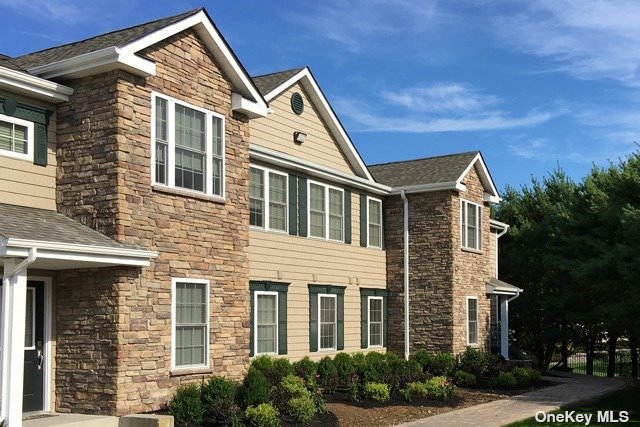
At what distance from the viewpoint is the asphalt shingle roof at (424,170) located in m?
24.0

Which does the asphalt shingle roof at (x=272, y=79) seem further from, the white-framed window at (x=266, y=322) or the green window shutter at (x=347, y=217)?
the white-framed window at (x=266, y=322)

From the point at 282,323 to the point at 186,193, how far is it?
598cm

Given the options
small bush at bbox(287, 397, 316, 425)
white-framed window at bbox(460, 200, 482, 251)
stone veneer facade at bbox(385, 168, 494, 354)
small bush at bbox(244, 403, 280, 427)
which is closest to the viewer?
small bush at bbox(244, 403, 280, 427)

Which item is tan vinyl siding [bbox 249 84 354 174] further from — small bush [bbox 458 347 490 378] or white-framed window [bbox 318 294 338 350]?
small bush [bbox 458 347 490 378]

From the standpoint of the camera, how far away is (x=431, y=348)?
23.1 metres

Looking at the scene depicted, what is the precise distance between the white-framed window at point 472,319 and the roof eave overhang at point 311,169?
15.1ft

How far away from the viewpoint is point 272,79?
20.5 metres

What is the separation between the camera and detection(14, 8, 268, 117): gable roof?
1228 cm

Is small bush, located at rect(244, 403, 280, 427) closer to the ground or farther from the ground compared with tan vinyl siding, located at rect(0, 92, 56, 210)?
closer to the ground

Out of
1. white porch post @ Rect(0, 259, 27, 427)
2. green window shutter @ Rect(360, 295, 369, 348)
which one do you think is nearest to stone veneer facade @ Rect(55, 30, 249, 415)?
white porch post @ Rect(0, 259, 27, 427)

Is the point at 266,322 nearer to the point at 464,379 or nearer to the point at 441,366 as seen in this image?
the point at 441,366

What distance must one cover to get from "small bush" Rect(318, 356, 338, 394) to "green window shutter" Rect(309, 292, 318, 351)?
5.44 feet

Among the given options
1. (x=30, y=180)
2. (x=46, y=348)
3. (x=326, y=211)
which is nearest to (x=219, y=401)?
(x=46, y=348)

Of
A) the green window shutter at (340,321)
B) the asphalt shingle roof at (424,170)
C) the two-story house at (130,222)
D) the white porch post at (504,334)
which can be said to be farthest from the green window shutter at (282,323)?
the white porch post at (504,334)
